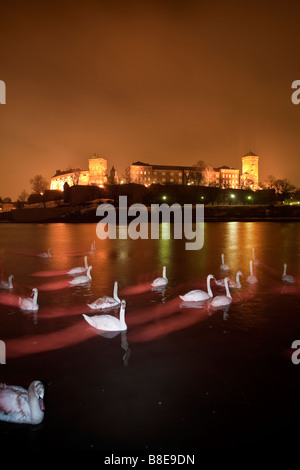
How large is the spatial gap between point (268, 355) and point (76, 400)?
176 inches

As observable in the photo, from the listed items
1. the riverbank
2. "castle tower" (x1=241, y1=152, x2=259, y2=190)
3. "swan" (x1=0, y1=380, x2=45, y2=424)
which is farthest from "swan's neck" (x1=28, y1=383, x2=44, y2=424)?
"castle tower" (x1=241, y1=152, x2=259, y2=190)

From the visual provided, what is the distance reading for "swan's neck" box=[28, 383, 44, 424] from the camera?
541cm

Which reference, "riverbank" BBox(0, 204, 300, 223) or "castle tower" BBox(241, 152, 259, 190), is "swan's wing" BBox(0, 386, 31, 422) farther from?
"castle tower" BBox(241, 152, 259, 190)

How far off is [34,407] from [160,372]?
2695 mm

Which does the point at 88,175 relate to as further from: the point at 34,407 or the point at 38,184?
the point at 34,407

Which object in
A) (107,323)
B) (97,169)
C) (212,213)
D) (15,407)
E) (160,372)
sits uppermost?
(97,169)

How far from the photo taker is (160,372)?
711 centimetres

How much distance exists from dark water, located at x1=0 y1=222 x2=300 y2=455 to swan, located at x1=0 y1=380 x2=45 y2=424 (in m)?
0.15

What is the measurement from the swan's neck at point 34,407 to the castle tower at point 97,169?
15791 centimetres

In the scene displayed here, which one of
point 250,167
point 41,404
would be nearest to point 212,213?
point 41,404

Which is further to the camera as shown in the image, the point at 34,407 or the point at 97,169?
the point at 97,169

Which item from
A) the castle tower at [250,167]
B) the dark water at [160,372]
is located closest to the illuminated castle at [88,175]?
the castle tower at [250,167]

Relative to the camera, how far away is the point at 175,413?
586 cm
